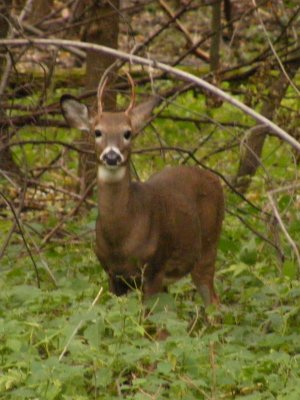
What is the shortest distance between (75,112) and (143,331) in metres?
Result: 1.99

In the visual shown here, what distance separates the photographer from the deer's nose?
7238 mm

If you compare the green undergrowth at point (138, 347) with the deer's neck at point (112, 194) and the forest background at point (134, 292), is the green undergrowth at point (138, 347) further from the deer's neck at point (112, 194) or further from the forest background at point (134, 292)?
the deer's neck at point (112, 194)

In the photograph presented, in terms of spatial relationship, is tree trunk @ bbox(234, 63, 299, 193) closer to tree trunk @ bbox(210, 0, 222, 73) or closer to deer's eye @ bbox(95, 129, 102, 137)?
tree trunk @ bbox(210, 0, 222, 73)

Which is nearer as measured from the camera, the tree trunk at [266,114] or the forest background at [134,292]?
the forest background at [134,292]

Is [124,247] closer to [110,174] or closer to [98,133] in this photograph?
[110,174]

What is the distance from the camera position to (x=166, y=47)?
15422mm

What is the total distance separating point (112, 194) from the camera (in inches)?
295

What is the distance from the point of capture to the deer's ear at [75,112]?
7.83 meters

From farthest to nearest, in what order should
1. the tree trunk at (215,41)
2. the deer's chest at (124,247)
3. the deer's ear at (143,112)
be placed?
the tree trunk at (215,41) → the deer's ear at (143,112) → the deer's chest at (124,247)

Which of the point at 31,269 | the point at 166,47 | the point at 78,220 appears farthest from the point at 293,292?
the point at 166,47

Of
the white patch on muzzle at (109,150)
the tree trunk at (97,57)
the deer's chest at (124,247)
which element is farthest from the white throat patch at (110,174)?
the tree trunk at (97,57)

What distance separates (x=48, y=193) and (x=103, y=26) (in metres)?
1.20

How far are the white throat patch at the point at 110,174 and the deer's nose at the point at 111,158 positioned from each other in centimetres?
16

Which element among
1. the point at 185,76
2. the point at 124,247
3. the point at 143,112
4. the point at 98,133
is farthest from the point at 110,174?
the point at 185,76
